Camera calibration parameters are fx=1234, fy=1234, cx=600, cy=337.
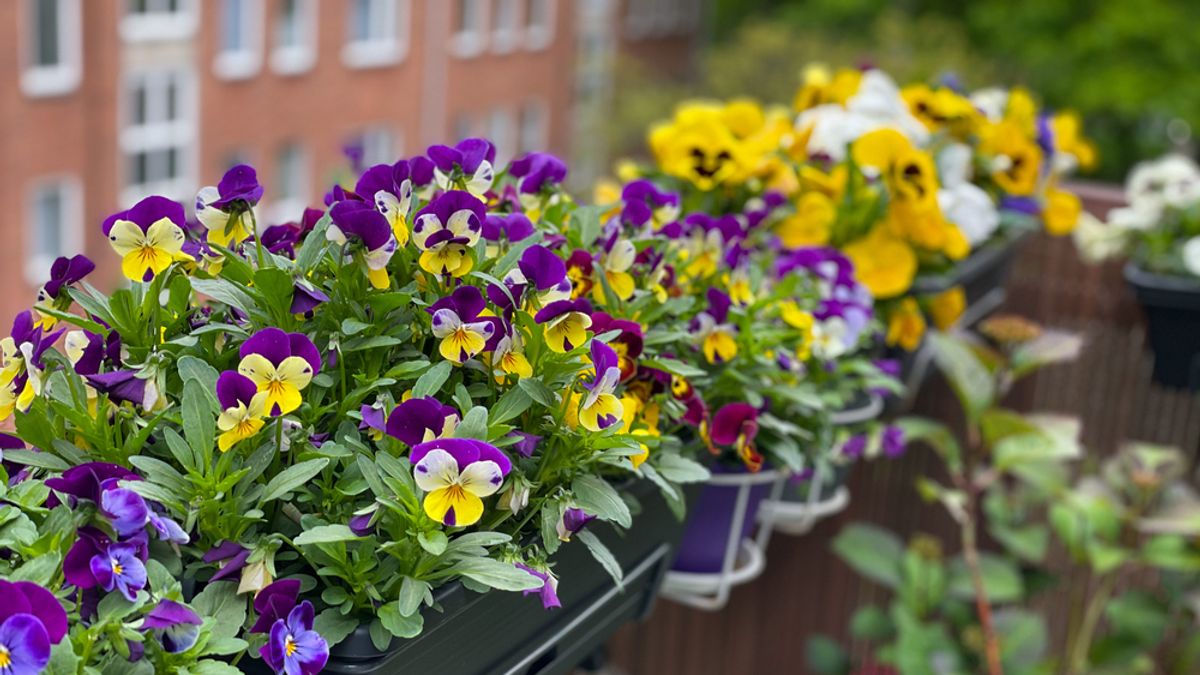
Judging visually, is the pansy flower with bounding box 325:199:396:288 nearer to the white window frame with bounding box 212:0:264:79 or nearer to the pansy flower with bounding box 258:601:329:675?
the pansy flower with bounding box 258:601:329:675

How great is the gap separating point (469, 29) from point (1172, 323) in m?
13.6

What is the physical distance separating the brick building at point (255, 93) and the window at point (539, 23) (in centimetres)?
2

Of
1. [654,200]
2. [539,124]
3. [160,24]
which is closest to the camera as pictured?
[654,200]

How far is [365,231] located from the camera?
1.87ft

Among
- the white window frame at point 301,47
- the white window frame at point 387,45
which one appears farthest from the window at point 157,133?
the white window frame at point 387,45

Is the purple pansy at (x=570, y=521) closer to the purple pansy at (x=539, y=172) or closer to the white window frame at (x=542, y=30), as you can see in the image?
the purple pansy at (x=539, y=172)

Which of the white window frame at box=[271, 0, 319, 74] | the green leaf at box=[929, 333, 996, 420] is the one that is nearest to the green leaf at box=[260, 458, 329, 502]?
the green leaf at box=[929, 333, 996, 420]

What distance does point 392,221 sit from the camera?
0.60m

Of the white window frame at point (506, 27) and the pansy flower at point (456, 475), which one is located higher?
the pansy flower at point (456, 475)

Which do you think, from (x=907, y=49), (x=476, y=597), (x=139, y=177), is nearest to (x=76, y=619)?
(x=476, y=597)

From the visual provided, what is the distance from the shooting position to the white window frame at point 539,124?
1580cm

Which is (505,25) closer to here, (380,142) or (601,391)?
(380,142)

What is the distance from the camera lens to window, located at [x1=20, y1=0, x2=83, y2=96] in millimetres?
9805

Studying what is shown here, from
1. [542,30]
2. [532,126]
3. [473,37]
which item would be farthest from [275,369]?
[532,126]
